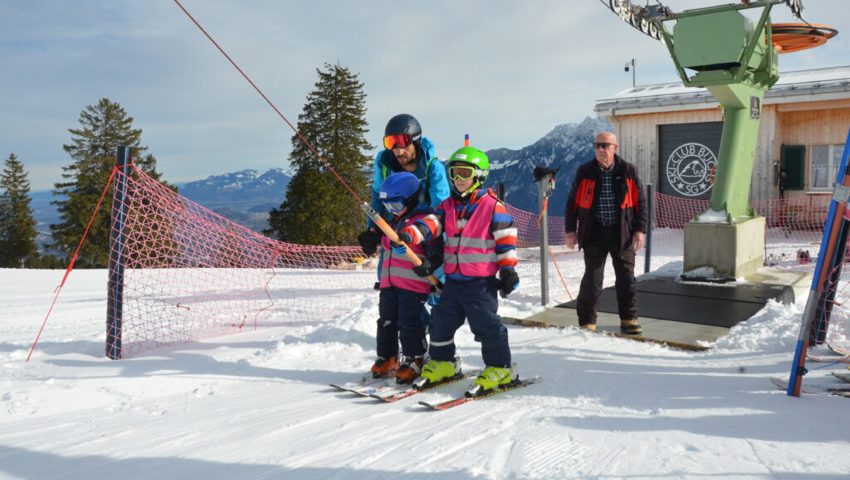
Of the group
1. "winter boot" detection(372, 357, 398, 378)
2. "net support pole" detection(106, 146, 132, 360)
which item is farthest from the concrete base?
"net support pole" detection(106, 146, 132, 360)

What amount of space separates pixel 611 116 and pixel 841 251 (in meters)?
15.0

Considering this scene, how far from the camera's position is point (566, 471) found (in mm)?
2750

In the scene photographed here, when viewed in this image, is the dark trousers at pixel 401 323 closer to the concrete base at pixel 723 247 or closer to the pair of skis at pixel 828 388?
the pair of skis at pixel 828 388

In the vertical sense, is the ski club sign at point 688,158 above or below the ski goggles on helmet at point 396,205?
above

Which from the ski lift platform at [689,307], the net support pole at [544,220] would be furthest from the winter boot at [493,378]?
the net support pole at [544,220]

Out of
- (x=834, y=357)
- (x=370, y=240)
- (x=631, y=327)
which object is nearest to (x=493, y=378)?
(x=370, y=240)

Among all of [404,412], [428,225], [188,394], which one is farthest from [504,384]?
[188,394]

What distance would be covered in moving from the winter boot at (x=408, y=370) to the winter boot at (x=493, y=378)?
495 mm

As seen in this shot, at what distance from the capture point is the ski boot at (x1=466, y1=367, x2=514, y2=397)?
153 inches

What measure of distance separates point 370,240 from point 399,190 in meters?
0.41

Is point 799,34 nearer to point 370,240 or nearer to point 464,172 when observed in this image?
point 464,172

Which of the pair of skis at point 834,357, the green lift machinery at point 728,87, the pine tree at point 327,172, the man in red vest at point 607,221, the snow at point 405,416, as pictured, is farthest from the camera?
the pine tree at point 327,172

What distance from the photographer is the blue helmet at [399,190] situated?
4.03m

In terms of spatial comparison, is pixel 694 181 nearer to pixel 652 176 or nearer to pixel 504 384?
pixel 652 176
